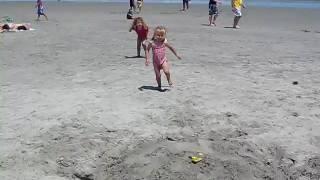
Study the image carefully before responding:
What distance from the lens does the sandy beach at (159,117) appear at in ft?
19.8

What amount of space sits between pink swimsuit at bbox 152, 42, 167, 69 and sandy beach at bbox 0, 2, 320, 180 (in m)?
0.49

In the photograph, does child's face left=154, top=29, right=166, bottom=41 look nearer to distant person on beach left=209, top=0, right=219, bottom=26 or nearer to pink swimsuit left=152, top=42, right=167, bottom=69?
pink swimsuit left=152, top=42, right=167, bottom=69

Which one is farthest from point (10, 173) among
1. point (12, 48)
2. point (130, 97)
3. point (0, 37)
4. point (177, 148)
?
point (0, 37)

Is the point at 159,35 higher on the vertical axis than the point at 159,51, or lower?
higher

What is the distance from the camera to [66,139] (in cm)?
676

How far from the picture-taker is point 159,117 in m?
7.61

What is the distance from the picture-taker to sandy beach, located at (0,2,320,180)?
6043 mm

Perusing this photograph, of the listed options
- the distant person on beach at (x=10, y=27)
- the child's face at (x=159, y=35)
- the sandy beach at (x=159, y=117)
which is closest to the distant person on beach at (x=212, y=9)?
the distant person on beach at (x=10, y=27)

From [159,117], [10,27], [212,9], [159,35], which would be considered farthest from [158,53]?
[212,9]

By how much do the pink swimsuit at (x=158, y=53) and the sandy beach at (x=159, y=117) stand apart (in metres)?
0.49

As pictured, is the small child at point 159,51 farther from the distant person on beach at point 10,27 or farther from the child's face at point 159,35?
the distant person on beach at point 10,27

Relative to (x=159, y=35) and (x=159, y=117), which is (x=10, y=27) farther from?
(x=159, y=117)

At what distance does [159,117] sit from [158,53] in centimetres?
222

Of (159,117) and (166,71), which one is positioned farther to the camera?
(166,71)
